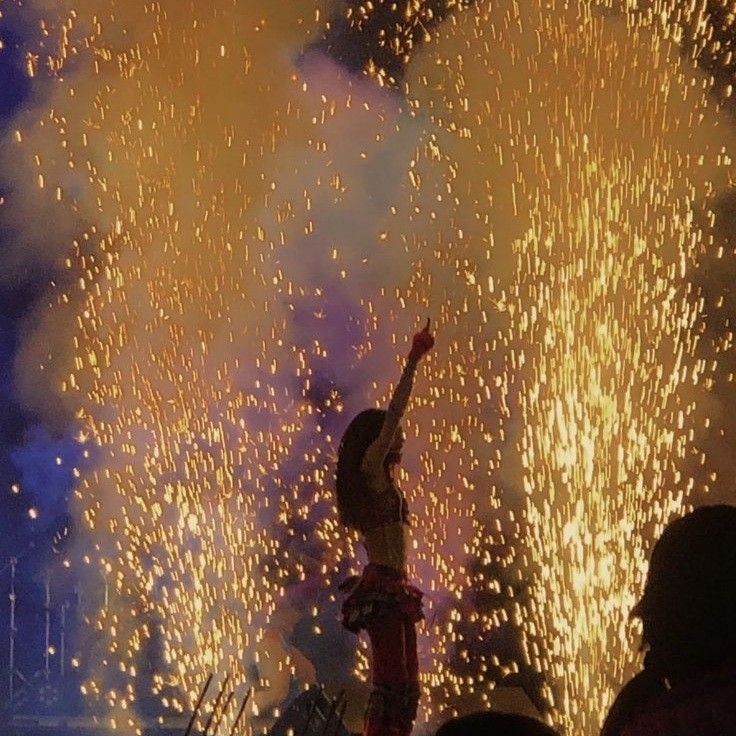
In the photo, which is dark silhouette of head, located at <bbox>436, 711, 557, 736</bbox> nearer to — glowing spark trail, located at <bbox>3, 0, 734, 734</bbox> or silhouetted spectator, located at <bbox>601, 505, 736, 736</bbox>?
silhouetted spectator, located at <bbox>601, 505, 736, 736</bbox>

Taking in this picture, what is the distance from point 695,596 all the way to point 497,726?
10.0 inches

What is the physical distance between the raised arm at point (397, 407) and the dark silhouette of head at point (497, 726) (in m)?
1.57

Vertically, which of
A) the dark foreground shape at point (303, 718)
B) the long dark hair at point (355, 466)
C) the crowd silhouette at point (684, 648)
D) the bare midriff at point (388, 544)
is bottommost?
the dark foreground shape at point (303, 718)

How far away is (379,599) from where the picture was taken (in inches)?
119

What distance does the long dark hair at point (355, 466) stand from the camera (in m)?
3.14

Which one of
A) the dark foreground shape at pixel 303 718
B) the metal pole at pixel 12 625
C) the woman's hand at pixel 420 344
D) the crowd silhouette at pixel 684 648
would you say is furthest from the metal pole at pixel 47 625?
the crowd silhouette at pixel 684 648

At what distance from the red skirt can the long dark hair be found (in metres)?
0.13

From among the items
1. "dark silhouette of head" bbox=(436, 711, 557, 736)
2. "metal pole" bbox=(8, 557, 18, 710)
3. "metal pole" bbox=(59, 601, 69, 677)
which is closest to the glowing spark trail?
"metal pole" bbox=(59, 601, 69, 677)

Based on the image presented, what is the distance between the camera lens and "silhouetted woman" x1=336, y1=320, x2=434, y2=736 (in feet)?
9.81

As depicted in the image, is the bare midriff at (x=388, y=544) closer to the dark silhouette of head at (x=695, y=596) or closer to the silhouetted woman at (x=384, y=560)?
the silhouetted woman at (x=384, y=560)

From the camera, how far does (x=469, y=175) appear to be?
7008 millimetres

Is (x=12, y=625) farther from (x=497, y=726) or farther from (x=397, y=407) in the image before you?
(x=497, y=726)

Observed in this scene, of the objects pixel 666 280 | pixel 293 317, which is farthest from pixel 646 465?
pixel 293 317

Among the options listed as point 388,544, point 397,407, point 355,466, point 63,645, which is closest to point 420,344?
point 397,407
